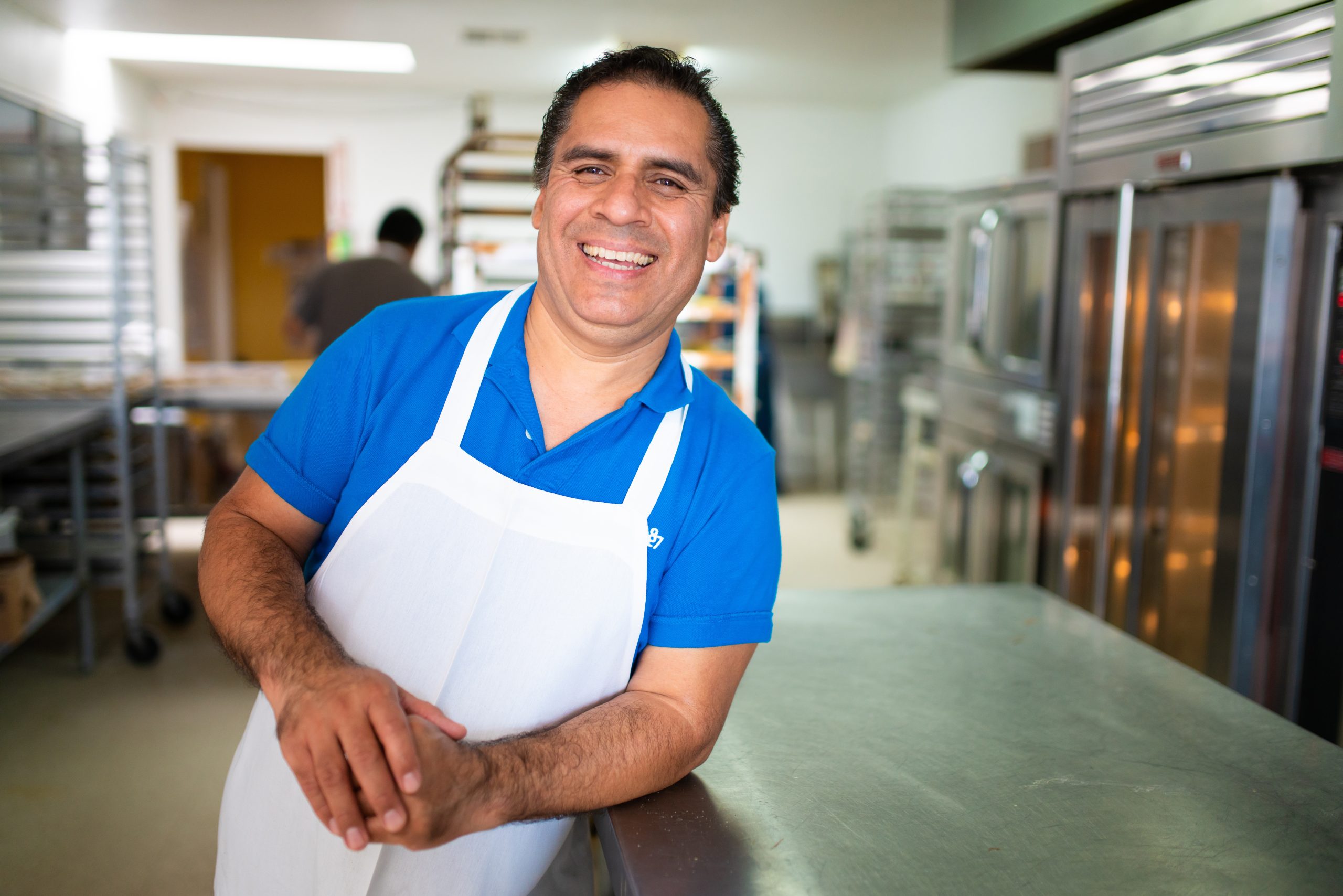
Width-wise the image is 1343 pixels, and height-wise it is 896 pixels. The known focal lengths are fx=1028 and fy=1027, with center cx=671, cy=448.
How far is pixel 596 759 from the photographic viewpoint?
101cm

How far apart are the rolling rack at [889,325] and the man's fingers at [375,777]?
4.50 metres

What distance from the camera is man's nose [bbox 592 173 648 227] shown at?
118 centimetres

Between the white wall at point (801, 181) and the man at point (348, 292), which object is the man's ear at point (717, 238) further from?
the white wall at point (801, 181)

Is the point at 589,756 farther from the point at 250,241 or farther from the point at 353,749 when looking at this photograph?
the point at 250,241

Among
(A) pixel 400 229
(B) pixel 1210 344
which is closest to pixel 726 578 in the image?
(B) pixel 1210 344

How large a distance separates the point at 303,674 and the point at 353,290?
2.90 meters

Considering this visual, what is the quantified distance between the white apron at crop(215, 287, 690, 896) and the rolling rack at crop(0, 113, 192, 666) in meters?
2.86

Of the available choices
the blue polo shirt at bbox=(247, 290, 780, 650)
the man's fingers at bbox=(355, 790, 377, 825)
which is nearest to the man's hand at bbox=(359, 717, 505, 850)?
the man's fingers at bbox=(355, 790, 377, 825)

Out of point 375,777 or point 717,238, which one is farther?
point 717,238

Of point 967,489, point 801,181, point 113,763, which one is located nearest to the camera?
point 113,763

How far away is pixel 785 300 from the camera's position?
7965mm

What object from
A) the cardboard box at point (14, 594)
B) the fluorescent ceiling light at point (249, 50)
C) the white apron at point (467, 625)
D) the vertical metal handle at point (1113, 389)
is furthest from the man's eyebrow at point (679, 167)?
the fluorescent ceiling light at point (249, 50)

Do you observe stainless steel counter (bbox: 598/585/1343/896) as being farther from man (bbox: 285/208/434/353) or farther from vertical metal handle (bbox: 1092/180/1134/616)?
man (bbox: 285/208/434/353)

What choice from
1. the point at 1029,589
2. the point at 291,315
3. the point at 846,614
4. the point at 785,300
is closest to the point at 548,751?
the point at 846,614
